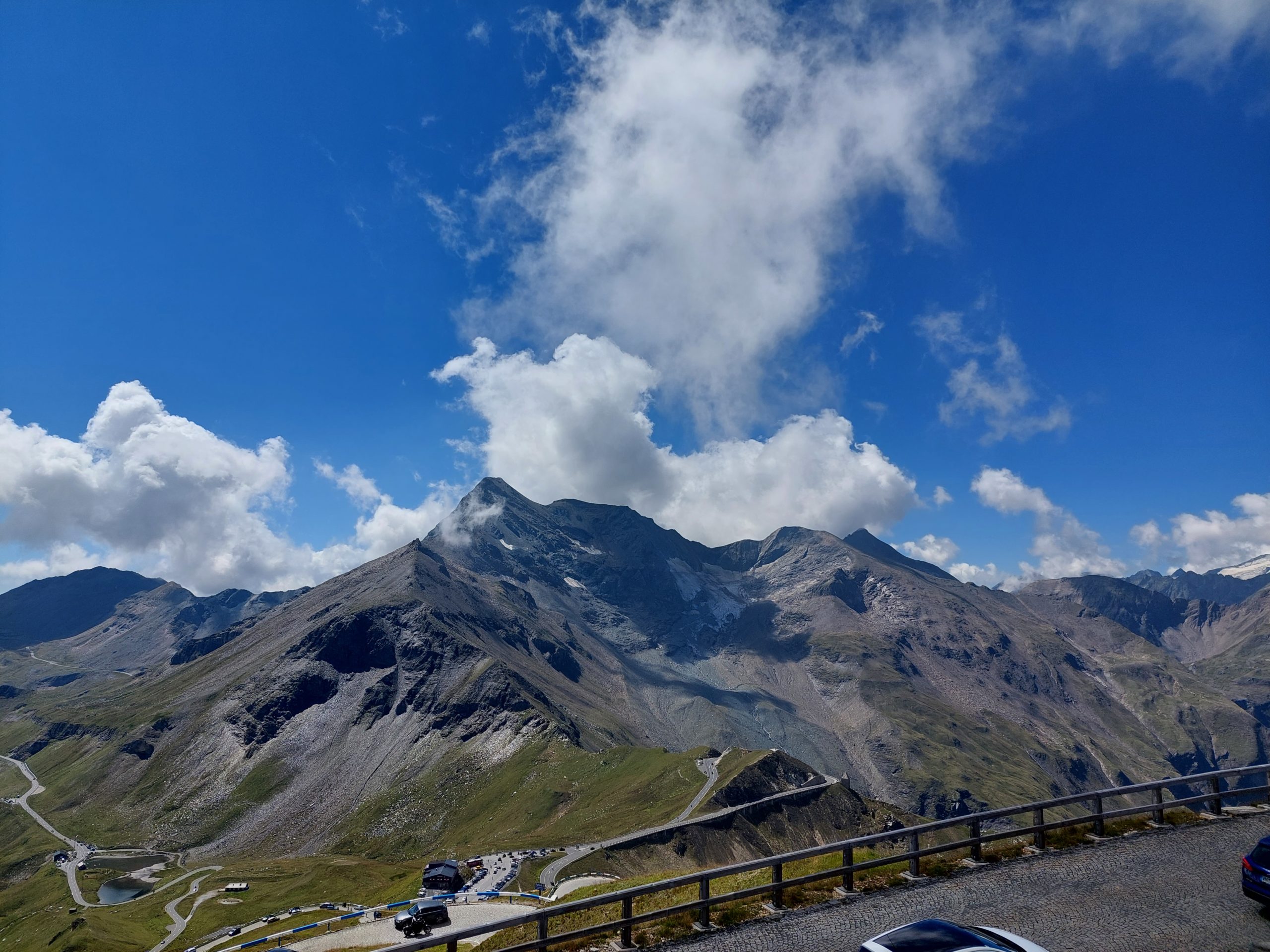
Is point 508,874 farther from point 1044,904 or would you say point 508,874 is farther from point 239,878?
point 1044,904

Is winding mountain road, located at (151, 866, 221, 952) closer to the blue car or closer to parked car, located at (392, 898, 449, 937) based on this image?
parked car, located at (392, 898, 449, 937)

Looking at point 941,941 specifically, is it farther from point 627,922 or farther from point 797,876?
point 797,876

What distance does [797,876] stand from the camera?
72.3 feet

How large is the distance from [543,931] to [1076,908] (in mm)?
15080

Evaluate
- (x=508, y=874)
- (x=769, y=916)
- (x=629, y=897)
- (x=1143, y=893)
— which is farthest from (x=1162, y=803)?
(x=508, y=874)

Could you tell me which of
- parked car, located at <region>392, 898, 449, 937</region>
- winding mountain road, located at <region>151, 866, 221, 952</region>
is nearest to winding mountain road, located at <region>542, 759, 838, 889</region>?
parked car, located at <region>392, 898, 449, 937</region>

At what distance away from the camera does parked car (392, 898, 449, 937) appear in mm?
42219

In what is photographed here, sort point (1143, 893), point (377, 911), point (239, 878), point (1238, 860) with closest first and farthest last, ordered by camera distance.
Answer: point (1143, 893) → point (1238, 860) → point (377, 911) → point (239, 878)

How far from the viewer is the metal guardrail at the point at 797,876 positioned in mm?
16859

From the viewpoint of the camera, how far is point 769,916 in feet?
63.1

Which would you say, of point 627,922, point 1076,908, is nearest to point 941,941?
point 627,922

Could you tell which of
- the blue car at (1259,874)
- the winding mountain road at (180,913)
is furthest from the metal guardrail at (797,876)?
the winding mountain road at (180,913)

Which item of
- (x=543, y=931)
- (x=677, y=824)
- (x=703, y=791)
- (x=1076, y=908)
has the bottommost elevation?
(x=677, y=824)

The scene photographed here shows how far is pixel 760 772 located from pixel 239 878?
123 meters
